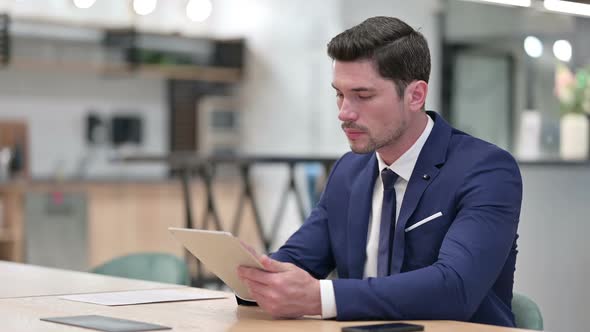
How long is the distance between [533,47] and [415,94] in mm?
5317

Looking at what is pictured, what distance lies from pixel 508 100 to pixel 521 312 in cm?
543

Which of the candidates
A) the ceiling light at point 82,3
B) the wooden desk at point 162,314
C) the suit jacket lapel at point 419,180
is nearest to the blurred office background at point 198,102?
the ceiling light at point 82,3

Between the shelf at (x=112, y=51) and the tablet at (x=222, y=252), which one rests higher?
the shelf at (x=112, y=51)

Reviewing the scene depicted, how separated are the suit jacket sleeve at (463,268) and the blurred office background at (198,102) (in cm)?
376

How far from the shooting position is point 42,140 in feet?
29.5

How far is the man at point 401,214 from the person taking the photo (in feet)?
6.17

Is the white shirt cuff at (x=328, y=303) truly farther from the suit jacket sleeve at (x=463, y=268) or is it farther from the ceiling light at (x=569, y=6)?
the ceiling light at (x=569, y=6)

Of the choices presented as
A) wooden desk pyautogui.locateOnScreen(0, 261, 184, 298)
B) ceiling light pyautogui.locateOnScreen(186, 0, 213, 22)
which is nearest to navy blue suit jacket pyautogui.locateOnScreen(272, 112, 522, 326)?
wooden desk pyautogui.locateOnScreen(0, 261, 184, 298)

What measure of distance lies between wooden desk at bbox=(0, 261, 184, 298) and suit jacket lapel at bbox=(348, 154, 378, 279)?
0.50 metres

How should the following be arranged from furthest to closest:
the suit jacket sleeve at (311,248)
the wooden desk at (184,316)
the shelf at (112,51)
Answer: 1. the shelf at (112,51)
2. the suit jacket sleeve at (311,248)
3. the wooden desk at (184,316)

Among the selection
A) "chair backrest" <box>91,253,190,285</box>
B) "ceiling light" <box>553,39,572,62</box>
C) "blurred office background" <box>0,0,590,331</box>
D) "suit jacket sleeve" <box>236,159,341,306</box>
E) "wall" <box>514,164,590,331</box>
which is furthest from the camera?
"blurred office background" <box>0,0,590,331</box>

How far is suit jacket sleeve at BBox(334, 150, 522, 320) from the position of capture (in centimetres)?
187

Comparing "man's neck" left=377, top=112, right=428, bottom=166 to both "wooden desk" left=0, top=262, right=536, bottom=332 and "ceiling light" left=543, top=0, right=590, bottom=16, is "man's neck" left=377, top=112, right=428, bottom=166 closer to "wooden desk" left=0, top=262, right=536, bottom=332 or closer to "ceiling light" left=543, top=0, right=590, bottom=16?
"wooden desk" left=0, top=262, right=536, bottom=332

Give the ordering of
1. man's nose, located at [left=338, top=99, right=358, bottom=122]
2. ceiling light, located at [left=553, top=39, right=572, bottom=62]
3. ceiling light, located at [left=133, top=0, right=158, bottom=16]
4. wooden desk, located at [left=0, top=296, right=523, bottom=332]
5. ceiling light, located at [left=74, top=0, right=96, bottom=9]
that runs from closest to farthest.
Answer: wooden desk, located at [left=0, top=296, right=523, bottom=332]
man's nose, located at [left=338, top=99, right=358, bottom=122]
ceiling light, located at [left=553, top=39, right=572, bottom=62]
ceiling light, located at [left=74, top=0, right=96, bottom=9]
ceiling light, located at [left=133, top=0, right=158, bottom=16]
